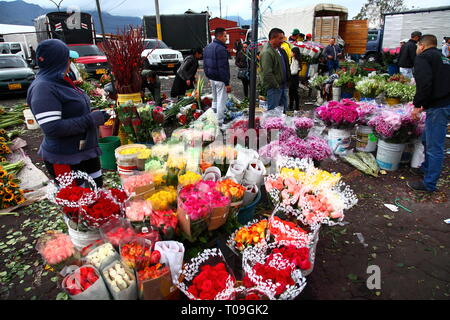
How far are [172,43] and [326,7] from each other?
447 inches

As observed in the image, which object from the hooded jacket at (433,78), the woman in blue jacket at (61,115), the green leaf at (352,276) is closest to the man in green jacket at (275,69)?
the hooded jacket at (433,78)

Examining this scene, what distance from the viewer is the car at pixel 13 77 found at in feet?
35.4

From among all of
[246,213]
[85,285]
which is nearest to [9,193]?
[85,285]

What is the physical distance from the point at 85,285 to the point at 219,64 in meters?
5.35

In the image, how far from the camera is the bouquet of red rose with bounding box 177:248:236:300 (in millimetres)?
1692

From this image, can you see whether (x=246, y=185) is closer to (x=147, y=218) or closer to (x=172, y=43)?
(x=147, y=218)

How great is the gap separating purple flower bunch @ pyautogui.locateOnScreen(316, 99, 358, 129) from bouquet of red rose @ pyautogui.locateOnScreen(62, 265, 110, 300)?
13.2 ft

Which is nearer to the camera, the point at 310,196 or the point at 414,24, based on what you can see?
the point at 310,196

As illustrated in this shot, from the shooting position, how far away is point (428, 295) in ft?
7.84

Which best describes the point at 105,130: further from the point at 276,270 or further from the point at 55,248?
the point at 276,270

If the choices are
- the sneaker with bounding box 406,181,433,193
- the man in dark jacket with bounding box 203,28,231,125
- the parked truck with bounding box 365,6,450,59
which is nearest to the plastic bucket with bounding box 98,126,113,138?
the man in dark jacket with bounding box 203,28,231,125

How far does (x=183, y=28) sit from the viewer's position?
69.6 feet

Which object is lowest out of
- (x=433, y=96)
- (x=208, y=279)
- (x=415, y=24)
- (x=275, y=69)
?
(x=208, y=279)
